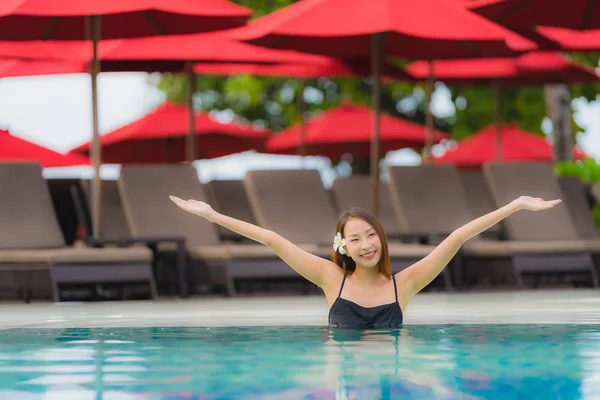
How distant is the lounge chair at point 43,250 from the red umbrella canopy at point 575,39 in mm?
6539

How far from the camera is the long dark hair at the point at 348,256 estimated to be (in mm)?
7266

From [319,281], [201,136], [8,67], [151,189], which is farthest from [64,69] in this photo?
[319,281]

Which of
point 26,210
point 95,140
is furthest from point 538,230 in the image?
point 26,210

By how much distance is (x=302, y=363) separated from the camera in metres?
6.01

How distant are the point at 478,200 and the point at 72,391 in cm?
1095

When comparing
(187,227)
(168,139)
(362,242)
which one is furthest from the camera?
(168,139)

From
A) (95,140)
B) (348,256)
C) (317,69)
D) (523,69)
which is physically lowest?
→ (348,256)

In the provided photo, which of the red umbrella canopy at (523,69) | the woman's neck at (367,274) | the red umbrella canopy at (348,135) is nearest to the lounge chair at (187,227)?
the woman's neck at (367,274)

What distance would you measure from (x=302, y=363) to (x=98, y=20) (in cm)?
704

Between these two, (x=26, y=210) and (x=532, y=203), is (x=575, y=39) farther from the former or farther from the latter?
(x=532, y=203)

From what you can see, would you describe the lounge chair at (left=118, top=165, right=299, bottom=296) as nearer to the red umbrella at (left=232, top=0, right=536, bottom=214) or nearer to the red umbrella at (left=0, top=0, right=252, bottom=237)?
the red umbrella at (left=0, top=0, right=252, bottom=237)

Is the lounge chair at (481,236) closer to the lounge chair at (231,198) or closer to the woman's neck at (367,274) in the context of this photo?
the lounge chair at (231,198)

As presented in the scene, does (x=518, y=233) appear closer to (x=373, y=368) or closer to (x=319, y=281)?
(x=319, y=281)

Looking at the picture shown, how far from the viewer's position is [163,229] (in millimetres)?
12516
